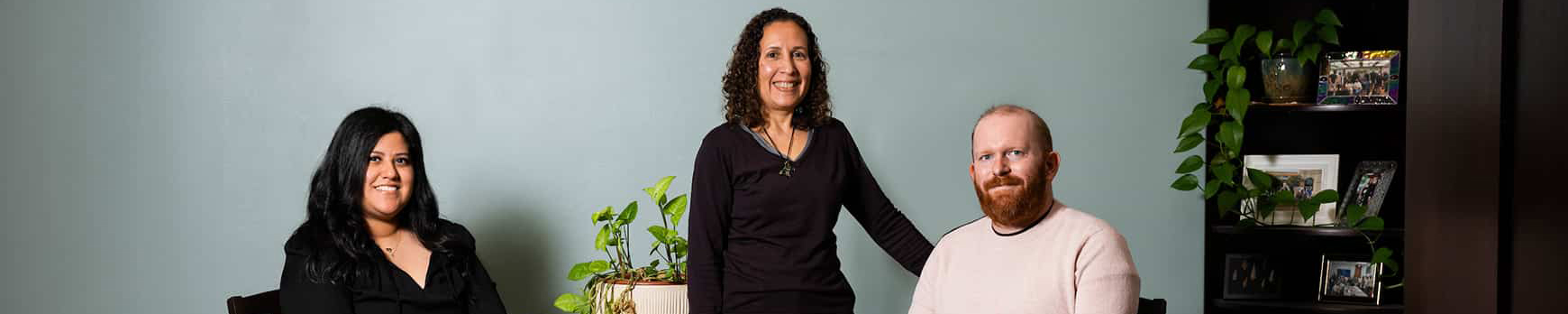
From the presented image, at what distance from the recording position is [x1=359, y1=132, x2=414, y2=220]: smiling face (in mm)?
2406

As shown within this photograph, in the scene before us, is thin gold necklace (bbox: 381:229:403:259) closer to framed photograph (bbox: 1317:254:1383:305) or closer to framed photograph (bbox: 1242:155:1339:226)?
framed photograph (bbox: 1242:155:1339:226)

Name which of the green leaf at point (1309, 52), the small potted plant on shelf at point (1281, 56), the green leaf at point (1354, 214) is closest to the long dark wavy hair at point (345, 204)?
the small potted plant on shelf at point (1281, 56)

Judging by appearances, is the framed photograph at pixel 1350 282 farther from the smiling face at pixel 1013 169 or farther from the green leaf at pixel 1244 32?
the smiling face at pixel 1013 169

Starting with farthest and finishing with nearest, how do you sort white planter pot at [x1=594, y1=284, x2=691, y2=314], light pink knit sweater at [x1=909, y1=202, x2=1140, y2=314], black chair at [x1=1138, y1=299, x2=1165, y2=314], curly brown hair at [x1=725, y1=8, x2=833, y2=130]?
white planter pot at [x1=594, y1=284, x2=691, y2=314], curly brown hair at [x1=725, y1=8, x2=833, y2=130], black chair at [x1=1138, y1=299, x2=1165, y2=314], light pink knit sweater at [x1=909, y1=202, x2=1140, y2=314]

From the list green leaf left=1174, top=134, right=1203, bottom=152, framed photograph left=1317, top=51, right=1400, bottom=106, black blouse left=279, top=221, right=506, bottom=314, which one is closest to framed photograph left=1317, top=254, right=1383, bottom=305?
framed photograph left=1317, top=51, right=1400, bottom=106

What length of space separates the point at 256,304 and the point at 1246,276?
2.70 metres

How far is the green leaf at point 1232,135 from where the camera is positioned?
10.3 ft

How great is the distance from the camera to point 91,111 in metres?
3.46

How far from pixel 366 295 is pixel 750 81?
943mm

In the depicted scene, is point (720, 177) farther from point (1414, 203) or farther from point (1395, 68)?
point (1395, 68)

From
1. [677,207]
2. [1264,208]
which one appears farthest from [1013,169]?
[1264,208]

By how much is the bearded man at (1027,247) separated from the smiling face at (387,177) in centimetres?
122

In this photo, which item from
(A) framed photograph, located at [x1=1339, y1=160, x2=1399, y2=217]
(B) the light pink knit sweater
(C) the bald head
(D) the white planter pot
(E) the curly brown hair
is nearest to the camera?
(B) the light pink knit sweater

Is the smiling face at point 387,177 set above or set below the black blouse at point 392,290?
above
